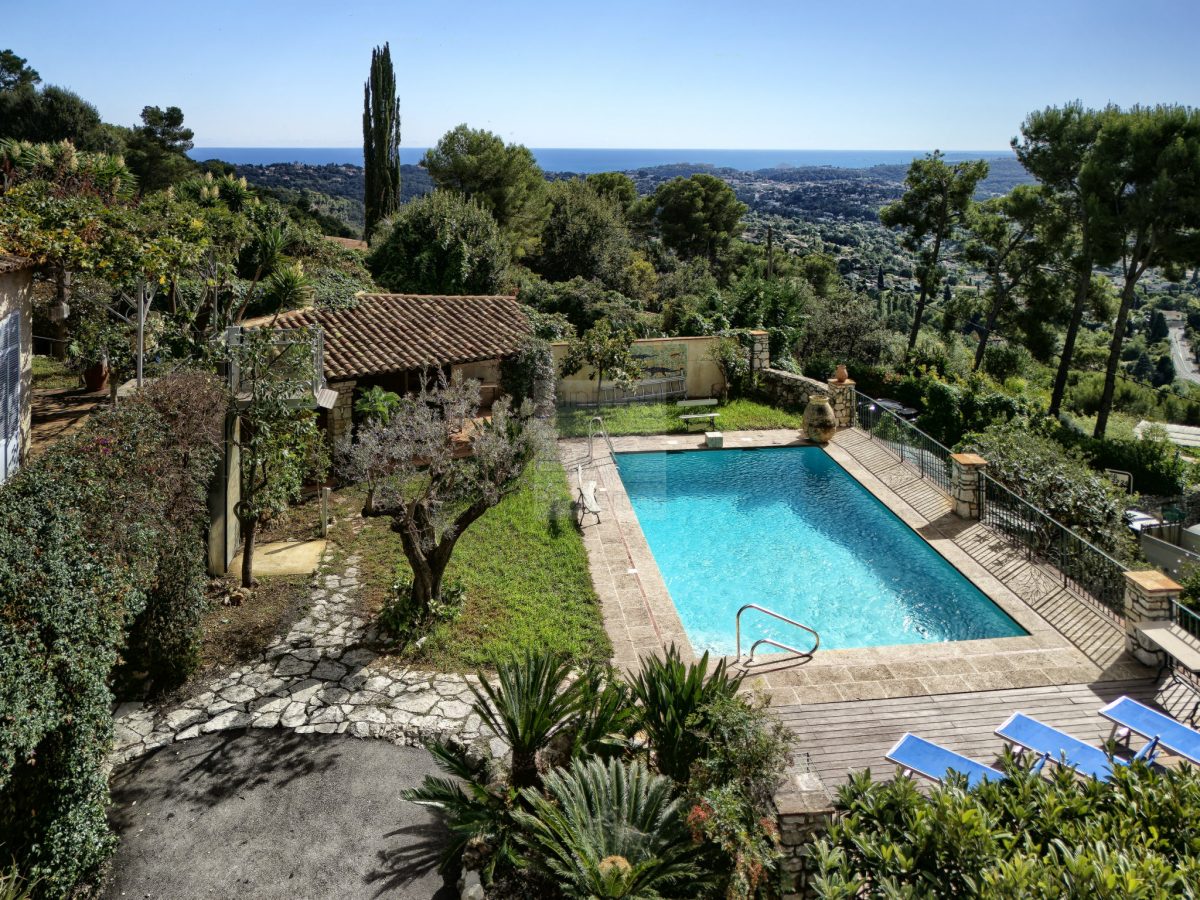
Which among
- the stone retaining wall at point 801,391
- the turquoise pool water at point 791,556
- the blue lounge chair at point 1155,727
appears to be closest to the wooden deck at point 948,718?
the blue lounge chair at point 1155,727

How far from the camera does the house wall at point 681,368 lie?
76.0 ft

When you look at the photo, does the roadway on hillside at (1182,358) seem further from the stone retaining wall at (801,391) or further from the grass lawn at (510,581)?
the grass lawn at (510,581)

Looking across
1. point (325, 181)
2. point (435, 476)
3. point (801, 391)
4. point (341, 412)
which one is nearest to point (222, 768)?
point (435, 476)

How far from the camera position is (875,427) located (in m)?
20.4

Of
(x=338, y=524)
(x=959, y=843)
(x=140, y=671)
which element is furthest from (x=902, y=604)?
(x=140, y=671)

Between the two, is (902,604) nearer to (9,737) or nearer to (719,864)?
(719,864)

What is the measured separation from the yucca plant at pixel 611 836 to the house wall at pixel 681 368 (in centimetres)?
1638

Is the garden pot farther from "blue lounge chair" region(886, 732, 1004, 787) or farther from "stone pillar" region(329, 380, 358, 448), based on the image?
"blue lounge chair" region(886, 732, 1004, 787)

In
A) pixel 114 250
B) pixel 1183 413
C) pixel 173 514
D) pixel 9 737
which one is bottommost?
pixel 1183 413

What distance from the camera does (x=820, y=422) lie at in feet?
67.4

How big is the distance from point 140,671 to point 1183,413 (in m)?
54.8

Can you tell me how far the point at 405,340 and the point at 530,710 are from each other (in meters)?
13.6

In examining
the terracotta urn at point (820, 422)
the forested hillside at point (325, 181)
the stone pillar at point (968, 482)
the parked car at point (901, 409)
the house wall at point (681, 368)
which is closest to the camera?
the stone pillar at point (968, 482)

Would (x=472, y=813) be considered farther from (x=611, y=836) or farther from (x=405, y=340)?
(x=405, y=340)
